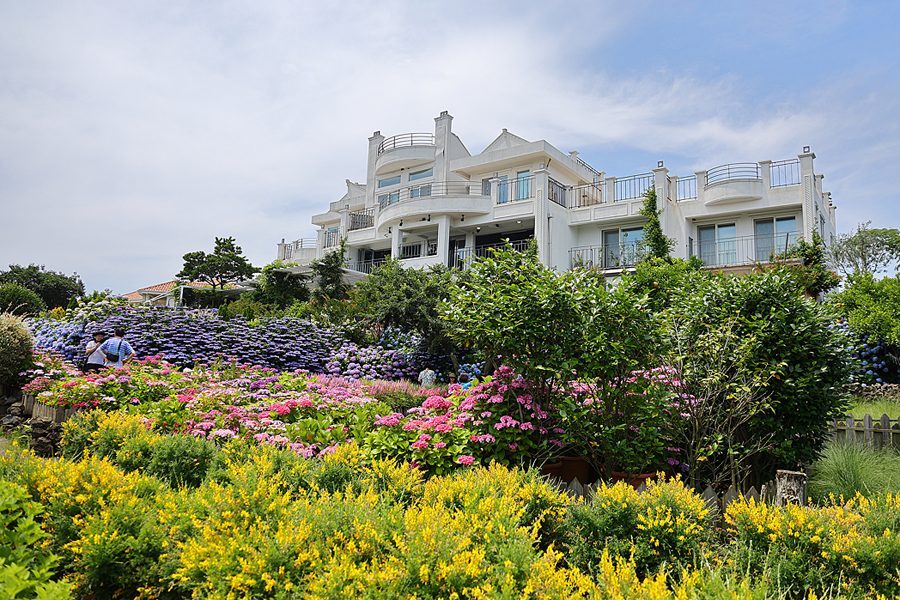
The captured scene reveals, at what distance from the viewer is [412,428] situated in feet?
17.5

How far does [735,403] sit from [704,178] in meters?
18.4

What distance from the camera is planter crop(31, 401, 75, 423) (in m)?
7.33

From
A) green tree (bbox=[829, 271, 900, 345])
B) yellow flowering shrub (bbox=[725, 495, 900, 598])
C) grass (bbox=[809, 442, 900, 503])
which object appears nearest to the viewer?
yellow flowering shrub (bbox=[725, 495, 900, 598])

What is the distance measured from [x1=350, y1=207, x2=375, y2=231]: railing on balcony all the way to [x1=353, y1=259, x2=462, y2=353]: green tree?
1608 centimetres

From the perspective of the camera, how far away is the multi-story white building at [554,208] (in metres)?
20.2

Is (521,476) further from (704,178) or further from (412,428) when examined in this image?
(704,178)

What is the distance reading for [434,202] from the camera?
82.8 ft

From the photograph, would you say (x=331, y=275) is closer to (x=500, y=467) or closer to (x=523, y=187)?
(x=523, y=187)

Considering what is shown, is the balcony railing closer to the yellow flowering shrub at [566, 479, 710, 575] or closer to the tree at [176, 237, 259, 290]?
the tree at [176, 237, 259, 290]

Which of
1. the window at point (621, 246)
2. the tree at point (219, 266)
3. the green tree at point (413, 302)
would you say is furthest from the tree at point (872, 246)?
the tree at point (219, 266)

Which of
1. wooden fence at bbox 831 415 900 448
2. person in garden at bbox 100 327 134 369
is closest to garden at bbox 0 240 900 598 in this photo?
person in garden at bbox 100 327 134 369

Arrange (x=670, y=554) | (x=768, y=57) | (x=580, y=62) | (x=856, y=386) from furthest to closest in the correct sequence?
1. (x=856, y=386)
2. (x=580, y=62)
3. (x=768, y=57)
4. (x=670, y=554)

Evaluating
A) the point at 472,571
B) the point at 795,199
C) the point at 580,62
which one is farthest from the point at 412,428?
the point at 795,199

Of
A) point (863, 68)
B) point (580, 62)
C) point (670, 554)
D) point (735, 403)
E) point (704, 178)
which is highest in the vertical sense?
point (704, 178)
